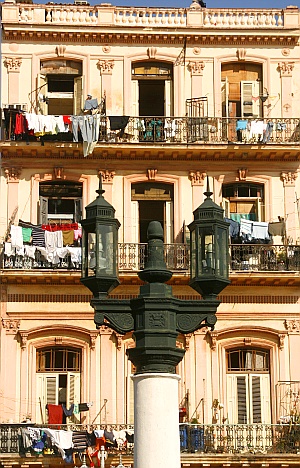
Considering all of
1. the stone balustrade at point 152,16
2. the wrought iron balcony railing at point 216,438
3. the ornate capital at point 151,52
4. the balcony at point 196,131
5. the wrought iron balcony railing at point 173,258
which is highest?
the stone balustrade at point 152,16

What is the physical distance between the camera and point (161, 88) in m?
31.2

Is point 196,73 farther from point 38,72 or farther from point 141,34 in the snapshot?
point 38,72

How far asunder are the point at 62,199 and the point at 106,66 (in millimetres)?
4008

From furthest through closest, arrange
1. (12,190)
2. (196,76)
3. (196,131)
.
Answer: (196,76)
(196,131)
(12,190)

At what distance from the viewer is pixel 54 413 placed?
2823 cm

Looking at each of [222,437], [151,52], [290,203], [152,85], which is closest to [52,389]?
[222,437]

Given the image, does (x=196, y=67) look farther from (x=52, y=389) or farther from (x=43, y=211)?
(x=52, y=389)

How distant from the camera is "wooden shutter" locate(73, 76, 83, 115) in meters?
30.7

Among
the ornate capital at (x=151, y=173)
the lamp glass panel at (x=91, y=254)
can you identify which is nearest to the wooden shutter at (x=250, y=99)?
the ornate capital at (x=151, y=173)

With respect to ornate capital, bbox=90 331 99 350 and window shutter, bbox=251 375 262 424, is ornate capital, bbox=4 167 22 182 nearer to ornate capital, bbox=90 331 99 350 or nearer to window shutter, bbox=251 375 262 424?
ornate capital, bbox=90 331 99 350

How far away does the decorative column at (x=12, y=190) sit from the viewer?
29453mm

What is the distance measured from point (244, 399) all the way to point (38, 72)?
35.1 ft

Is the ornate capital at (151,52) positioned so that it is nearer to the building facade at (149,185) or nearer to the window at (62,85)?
the building facade at (149,185)

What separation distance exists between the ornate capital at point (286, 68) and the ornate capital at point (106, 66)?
4785mm
